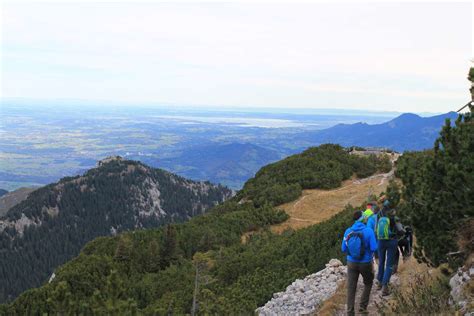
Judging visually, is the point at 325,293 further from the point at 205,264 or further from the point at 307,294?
the point at 205,264

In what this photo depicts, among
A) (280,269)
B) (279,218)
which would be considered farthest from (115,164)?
(280,269)

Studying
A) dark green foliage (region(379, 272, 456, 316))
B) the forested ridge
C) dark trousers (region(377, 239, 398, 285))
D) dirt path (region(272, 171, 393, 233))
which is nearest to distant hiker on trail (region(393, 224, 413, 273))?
dark trousers (region(377, 239, 398, 285))

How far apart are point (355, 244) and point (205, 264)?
4.98m

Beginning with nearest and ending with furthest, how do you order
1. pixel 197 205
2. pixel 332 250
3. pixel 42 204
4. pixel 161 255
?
pixel 332 250
pixel 161 255
pixel 42 204
pixel 197 205

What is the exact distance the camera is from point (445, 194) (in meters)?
8.20

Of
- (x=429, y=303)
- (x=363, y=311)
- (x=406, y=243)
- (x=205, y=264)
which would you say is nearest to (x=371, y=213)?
(x=363, y=311)

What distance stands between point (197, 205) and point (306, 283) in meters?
138

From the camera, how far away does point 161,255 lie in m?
23.7

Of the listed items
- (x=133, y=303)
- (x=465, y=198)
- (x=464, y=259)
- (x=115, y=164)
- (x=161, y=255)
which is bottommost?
(x=115, y=164)

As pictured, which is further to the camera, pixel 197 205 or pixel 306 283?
pixel 197 205

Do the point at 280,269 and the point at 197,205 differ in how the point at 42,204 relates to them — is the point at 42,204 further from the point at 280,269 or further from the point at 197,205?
the point at 280,269

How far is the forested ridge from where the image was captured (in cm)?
1013

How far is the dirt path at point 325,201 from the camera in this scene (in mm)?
27203

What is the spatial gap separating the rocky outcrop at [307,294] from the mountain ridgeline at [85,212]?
105 meters
